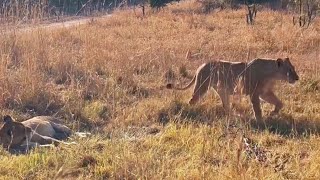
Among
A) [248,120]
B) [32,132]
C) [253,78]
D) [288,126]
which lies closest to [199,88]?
[253,78]

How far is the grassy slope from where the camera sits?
4035 mm

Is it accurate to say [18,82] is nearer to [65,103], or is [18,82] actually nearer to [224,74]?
[65,103]

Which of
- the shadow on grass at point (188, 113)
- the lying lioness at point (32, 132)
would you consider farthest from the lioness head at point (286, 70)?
the lying lioness at point (32, 132)

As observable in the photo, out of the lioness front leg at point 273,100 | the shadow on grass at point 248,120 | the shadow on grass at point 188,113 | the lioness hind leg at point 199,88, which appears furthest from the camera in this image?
the lioness hind leg at point 199,88

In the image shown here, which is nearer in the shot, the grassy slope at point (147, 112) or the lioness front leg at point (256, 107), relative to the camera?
the grassy slope at point (147, 112)

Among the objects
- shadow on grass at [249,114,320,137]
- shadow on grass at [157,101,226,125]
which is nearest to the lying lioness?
shadow on grass at [157,101,226,125]

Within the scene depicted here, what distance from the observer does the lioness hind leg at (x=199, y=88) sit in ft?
19.9

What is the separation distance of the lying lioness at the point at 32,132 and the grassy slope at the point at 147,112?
29cm

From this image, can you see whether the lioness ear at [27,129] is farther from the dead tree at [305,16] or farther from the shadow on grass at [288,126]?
the dead tree at [305,16]

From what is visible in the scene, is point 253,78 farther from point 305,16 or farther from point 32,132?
point 305,16

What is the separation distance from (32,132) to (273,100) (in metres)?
2.85

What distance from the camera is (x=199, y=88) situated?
607 cm

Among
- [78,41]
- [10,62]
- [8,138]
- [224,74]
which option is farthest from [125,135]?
[78,41]

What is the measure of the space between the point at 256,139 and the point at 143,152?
1238 millimetres
